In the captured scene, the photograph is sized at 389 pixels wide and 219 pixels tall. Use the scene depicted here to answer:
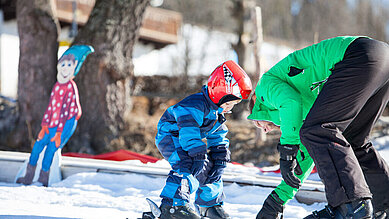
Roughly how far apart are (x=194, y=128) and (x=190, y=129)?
26 mm

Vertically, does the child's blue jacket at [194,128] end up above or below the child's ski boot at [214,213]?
above

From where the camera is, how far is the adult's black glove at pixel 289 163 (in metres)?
2.20

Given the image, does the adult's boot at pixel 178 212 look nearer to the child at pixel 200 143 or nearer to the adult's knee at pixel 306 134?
the child at pixel 200 143

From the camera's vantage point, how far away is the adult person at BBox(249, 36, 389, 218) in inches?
78.2

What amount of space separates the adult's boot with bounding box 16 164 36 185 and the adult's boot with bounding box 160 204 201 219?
1927 mm

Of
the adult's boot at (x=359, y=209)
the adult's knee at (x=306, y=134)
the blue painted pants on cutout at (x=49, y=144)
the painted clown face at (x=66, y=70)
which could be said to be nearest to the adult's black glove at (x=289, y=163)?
the adult's knee at (x=306, y=134)

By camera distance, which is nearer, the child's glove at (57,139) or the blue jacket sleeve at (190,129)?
the blue jacket sleeve at (190,129)

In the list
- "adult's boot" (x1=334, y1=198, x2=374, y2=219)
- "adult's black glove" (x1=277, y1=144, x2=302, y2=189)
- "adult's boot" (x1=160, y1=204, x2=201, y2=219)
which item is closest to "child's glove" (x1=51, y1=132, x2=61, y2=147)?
"adult's boot" (x1=160, y1=204, x2=201, y2=219)

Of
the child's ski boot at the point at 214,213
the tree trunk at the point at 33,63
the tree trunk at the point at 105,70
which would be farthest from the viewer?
the tree trunk at the point at 105,70

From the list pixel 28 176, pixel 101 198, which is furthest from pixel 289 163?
pixel 28 176

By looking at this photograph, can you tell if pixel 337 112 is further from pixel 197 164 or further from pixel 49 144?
pixel 49 144

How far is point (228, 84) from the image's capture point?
2.41 m

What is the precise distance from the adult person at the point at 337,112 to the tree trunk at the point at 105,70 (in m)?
4.11

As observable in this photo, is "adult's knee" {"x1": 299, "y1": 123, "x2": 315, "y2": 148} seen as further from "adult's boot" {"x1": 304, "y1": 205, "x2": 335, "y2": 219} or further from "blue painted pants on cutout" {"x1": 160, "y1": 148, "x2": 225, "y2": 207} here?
"blue painted pants on cutout" {"x1": 160, "y1": 148, "x2": 225, "y2": 207}
